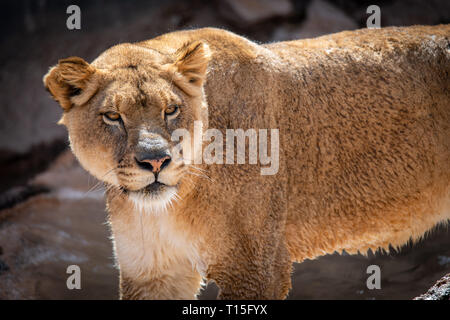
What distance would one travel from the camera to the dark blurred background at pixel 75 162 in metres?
5.95

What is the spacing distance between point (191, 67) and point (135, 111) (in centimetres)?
45

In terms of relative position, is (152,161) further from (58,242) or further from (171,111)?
(58,242)

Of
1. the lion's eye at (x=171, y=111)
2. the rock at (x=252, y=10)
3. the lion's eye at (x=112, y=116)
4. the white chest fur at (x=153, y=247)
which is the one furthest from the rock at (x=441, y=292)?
the rock at (x=252, y=10)

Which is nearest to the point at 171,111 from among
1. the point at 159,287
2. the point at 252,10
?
the point at 159,287

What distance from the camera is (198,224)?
358 centimetres

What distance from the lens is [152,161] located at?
3.03 metres

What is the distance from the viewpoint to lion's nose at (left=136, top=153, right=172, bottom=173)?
3028 mm

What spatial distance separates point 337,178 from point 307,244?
0.48 m

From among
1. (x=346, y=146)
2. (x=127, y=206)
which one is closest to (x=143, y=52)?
(x=127, y=206)

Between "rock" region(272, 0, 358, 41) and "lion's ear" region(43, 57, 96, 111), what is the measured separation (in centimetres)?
584

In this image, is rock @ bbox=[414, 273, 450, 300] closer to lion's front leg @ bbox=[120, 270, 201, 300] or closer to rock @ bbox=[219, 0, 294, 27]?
lion's front leg @ bbox=[120, 270, 201, 300]

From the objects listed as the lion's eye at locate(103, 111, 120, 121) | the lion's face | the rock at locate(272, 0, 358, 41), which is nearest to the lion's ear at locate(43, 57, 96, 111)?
the lion's face

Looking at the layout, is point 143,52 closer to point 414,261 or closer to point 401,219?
point 401,219

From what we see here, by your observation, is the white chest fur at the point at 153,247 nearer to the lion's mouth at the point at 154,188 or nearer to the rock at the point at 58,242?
the lion's mouth at the point at 154,188
